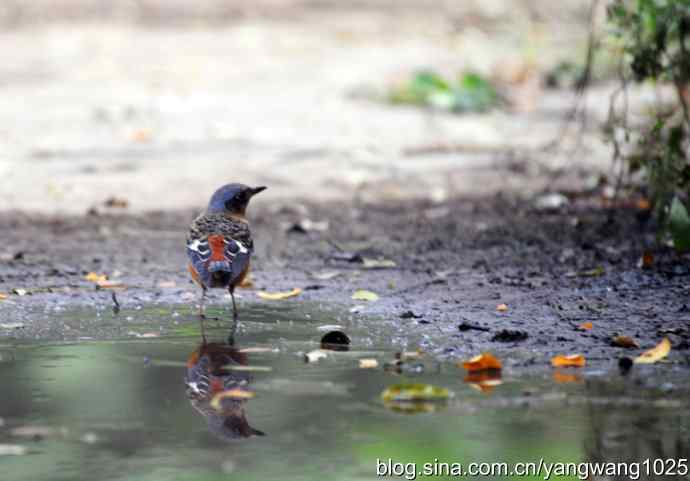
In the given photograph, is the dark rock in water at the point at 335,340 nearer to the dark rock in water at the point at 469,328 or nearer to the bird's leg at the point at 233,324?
the bird's leg at the point at 233,324

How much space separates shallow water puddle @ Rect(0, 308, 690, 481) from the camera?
4305 mm

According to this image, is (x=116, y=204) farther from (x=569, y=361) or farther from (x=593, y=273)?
(x=569, y=361)

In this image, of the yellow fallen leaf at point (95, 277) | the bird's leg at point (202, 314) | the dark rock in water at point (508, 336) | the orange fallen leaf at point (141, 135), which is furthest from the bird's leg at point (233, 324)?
the orange fallen leaf at point (141, 135)

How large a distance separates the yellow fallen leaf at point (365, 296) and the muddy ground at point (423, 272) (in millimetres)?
55

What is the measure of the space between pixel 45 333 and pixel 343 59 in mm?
11189

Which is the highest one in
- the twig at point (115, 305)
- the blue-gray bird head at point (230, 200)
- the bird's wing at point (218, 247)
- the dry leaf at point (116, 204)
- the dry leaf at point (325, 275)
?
the blue-gray bird head at point (230, 200)

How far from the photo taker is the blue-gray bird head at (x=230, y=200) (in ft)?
24.6

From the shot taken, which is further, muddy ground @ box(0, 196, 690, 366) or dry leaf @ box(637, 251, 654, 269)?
dry leaf @ box(637, 251, 654, 269)

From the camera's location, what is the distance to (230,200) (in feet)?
24.7

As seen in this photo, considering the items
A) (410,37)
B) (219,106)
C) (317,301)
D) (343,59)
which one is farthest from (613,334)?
(410,37)

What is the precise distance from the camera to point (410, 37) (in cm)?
1842

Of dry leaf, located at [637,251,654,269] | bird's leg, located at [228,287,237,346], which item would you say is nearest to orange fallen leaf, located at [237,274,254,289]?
bird's leg, located at [228,287,237,346]

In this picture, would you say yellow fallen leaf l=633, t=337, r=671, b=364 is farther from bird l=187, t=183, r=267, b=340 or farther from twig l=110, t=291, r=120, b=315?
twig l=110, t=291, r=120, b=315

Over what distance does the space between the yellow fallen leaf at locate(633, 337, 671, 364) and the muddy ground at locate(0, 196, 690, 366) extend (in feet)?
0.25
